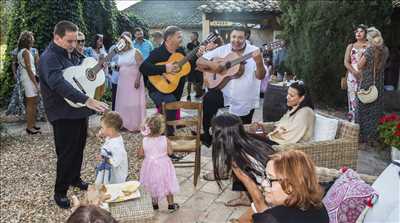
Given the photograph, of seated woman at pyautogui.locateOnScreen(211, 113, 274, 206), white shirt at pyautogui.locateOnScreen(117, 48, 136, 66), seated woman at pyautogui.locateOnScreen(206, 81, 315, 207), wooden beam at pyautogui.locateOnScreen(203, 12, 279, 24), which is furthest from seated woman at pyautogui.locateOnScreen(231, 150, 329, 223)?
wooden beam at pyautogui.locateOnScreen(203, 12, 279, 24)

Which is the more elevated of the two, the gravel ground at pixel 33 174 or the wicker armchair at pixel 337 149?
the wicker armchair at pixel 337 149

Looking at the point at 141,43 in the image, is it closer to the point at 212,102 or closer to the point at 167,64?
the point at 167,64

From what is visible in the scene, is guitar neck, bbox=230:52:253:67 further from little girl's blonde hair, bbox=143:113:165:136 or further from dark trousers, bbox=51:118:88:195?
dark trousers, bbox=51:118:88:195

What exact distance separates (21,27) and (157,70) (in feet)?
16.9

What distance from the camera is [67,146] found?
374cm

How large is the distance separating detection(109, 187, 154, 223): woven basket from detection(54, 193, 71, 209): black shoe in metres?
1.35

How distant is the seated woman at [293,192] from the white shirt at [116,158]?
1.70 metres

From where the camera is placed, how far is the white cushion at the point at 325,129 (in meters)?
3.81

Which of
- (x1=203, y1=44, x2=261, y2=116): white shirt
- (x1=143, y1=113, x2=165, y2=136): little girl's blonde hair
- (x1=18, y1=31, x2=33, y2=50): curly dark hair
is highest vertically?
(x1=18, y1=31, x2=33, y2=50): curly dark hair

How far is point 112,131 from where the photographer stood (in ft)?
10.9

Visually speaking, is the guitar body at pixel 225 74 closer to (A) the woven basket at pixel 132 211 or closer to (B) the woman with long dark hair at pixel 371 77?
(B) the woman with long dark hair at pixel 371 77

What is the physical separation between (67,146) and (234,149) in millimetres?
1861

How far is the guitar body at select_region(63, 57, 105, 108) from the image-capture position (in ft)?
11.9

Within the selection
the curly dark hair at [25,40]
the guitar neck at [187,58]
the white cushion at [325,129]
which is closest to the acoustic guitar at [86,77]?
the guitar neck at [187,58]
